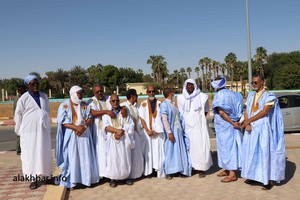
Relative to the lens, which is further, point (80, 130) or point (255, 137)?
point (80, 130)

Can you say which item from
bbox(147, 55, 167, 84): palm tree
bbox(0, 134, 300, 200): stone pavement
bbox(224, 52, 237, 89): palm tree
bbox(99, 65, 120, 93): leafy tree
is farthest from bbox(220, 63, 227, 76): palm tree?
bbox(0, 134, 300, 200): stone pavement

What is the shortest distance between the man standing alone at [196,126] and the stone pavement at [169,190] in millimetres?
315

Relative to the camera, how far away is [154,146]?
5.88m

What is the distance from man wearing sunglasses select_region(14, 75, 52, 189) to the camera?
5.13 metres

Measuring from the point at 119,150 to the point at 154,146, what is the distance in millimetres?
797

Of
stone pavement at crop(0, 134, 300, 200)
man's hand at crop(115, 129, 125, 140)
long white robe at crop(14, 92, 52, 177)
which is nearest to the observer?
stone pavement at crop(0, 134, 300, 200)

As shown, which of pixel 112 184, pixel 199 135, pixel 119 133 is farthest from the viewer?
pixel 199 135

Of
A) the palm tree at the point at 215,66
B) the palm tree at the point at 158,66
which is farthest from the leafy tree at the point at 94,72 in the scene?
the palm tree at the point at 215,66

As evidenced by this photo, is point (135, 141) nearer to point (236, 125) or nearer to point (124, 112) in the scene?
point (124, 112)

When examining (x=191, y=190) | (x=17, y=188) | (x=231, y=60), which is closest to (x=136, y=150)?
(x=191, y=190)

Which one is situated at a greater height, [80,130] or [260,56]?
[260,56]

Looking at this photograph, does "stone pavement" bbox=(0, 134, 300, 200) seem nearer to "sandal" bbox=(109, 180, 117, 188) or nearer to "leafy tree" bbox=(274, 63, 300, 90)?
"sandal" bbox=(109, 180, 117, 188)

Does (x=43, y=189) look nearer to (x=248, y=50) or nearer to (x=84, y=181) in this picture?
(x=84, y=181)

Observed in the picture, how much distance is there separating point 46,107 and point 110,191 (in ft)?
5.84
